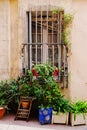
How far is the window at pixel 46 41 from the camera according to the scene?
31.1ft

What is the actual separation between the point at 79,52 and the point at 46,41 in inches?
40.7

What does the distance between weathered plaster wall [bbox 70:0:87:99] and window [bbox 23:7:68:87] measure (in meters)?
0.26

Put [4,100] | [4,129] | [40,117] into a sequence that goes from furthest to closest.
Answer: [4,100] < [40,117] < [4,129]

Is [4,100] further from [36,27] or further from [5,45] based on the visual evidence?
[36,27]

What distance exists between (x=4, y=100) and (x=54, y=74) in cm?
158

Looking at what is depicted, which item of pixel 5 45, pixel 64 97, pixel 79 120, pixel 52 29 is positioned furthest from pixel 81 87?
pixel 5 45

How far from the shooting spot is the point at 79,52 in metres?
9.41

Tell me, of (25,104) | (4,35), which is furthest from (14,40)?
(25,104)

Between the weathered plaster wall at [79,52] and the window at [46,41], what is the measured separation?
0.26m

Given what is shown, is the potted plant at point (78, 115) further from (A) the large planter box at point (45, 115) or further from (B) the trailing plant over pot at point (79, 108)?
(A) the large planter box at point (45, 115)

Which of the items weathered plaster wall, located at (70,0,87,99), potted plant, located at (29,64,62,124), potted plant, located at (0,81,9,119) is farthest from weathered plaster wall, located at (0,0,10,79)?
weathered plaster wall, located at (70,0,87,99)

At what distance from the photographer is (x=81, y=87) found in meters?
9.45

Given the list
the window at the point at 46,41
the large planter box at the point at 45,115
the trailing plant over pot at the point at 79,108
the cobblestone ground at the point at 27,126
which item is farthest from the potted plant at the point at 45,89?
the window at the point at 46,41

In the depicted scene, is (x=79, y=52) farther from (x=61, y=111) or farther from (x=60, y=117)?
(x=60, y=117)
